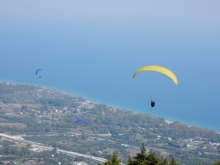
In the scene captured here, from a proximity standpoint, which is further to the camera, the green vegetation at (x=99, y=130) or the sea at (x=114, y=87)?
the sea at (x=114, y=87)

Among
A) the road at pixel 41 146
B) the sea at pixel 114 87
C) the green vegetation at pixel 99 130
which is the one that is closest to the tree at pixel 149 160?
the road at pixel 41 146

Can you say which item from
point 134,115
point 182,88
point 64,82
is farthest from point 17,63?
point 134,115

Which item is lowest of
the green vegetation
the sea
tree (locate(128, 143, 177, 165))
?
tree (locate(128, 143, 177, 165))

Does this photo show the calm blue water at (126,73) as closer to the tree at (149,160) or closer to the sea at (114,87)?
the sea at (114,87)

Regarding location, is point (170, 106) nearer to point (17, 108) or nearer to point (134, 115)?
point (134, 115)

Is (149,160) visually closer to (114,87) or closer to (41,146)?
(41,146)

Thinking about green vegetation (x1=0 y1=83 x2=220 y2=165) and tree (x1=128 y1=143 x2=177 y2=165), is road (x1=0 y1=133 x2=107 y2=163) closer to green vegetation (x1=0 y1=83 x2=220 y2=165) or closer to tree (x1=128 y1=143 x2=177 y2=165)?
green vegetation (x1=0 y1=83 x2=220 y2=165)

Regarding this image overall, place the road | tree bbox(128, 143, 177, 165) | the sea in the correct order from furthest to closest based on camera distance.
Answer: the sea < the road < tree bbox(128, 143, 177, 165)

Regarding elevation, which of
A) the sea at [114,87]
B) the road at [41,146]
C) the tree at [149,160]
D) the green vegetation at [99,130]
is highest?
the sea at [114,87]

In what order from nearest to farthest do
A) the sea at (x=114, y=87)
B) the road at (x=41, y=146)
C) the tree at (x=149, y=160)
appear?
the tree at (x=149, y=160) < the road at (x=41, y=146) < the sea at (x=114, y=87)

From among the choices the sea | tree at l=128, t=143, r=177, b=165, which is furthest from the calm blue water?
tree at l=128, t=143, r=177, b=165

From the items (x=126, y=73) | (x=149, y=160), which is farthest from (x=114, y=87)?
(x=149, y=160)
